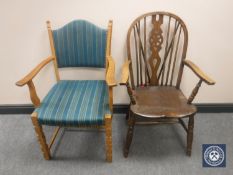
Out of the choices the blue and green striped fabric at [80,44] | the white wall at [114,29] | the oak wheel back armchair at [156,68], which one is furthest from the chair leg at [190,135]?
the blue and green striped fabric at [80,44]

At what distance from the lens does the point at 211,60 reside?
176 centimetres

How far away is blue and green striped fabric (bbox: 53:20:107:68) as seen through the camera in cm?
154

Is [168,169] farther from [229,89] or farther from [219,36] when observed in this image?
[219,36]

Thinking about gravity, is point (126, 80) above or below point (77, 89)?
above

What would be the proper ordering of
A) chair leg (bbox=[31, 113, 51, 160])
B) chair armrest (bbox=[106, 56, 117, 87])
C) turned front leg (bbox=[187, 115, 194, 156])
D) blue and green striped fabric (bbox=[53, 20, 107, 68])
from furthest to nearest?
blue and green striped fabric (bbox=[53, 20, 107, 68])
turned front leg (bbox=[187, 115, 194, 156])
chair leg (bbox=[31, 113, 51, 160])
chair armrest (bbox=[106, 56, 117, 87])

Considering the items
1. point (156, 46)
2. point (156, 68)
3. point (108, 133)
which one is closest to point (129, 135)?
point (108, 133)

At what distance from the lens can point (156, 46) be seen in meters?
1.59

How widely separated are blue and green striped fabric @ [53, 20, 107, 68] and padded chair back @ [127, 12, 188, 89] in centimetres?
22

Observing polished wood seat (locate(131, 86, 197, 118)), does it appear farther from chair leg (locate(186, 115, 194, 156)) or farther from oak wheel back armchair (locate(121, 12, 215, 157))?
chair leg (locate(186, 115, 194, 156))

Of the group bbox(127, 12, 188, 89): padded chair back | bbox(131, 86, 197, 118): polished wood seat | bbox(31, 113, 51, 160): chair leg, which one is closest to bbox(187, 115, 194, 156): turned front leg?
bbox(131, 86, 197, 118): polished wood seat

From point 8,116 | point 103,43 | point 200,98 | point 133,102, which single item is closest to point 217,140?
point 200,98

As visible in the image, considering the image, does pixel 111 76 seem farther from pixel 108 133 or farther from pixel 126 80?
pixel 108 133

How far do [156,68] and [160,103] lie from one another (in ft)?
1.09

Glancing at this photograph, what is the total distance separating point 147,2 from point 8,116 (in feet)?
5.45
